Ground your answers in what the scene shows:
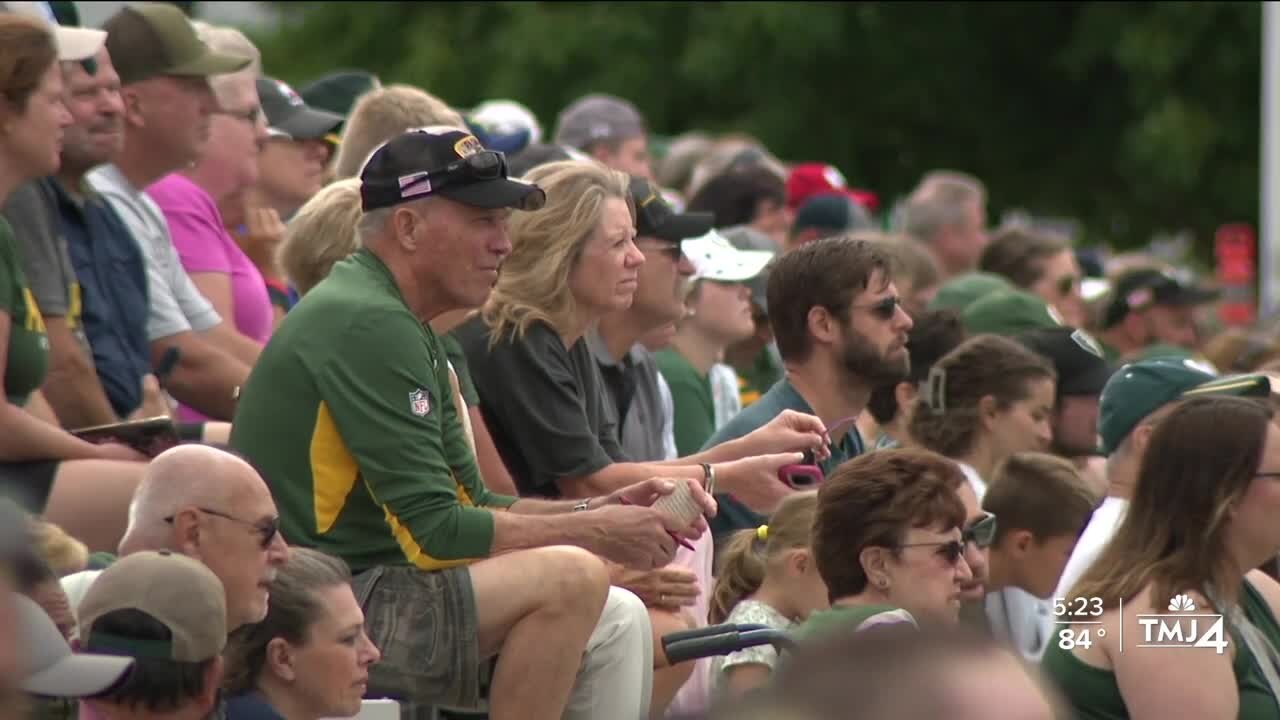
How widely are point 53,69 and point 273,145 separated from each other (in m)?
2.32

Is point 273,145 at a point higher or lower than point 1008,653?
lower

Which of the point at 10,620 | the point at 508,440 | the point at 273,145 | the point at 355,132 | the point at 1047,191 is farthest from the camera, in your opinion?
the point at 1047,191

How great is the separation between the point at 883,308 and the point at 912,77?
12.5m

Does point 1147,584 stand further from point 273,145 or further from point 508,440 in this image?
point 273,145

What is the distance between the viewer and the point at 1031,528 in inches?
282

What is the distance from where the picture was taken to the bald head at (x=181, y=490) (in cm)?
462

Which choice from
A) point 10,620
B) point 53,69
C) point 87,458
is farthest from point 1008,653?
point 53,69

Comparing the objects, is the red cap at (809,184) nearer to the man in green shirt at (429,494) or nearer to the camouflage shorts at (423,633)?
the man in green shirt at (429,494)

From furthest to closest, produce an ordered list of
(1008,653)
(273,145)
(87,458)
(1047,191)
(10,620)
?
(1047,191) → (273,145) → (87,458) → (1008,653) → (10,620)

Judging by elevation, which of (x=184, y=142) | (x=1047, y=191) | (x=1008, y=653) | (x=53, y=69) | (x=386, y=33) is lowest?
(x=1047, y=191)

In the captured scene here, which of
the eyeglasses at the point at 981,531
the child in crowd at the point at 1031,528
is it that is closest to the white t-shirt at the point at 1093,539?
the eyeglasses at the point at 981,531

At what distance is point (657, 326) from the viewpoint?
6.60 m

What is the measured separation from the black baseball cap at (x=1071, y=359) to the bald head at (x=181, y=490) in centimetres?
418

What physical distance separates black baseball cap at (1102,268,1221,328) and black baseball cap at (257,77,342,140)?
5177 mm
